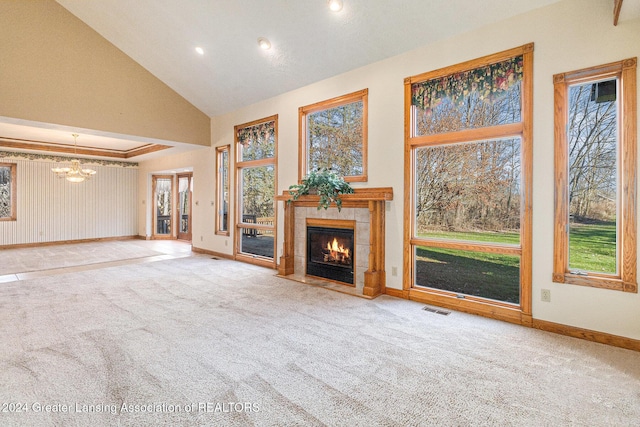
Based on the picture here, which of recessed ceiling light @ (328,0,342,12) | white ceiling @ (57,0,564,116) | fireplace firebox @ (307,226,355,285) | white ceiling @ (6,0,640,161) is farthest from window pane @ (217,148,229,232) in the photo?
recessed ceiling light @ (328,0,342,12)

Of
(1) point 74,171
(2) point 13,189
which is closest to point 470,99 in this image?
(1) point 74,171

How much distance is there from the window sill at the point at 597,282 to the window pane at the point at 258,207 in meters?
4.36


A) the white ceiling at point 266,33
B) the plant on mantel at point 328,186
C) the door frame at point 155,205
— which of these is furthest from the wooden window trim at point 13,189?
the plant on mantel at point 328,186

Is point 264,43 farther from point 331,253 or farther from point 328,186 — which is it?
point 331,253

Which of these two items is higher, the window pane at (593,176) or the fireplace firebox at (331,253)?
the window pane at (593,176)

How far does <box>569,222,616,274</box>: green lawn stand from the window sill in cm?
10

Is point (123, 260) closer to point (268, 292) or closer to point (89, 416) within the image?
point (268, 292)

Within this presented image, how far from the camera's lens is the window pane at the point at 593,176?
2.84 meters

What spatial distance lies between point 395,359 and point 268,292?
7.25ft

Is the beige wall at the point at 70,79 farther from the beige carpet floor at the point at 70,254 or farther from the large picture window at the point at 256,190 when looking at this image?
the beige carpet floor at the point at 70,254

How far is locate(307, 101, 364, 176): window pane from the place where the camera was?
179 inches

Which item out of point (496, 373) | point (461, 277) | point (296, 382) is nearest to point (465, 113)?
point (461, 277)

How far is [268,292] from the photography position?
4234mm

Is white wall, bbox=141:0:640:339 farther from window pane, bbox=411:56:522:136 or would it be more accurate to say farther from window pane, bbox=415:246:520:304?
window pane, bbox=415:246:520:304
